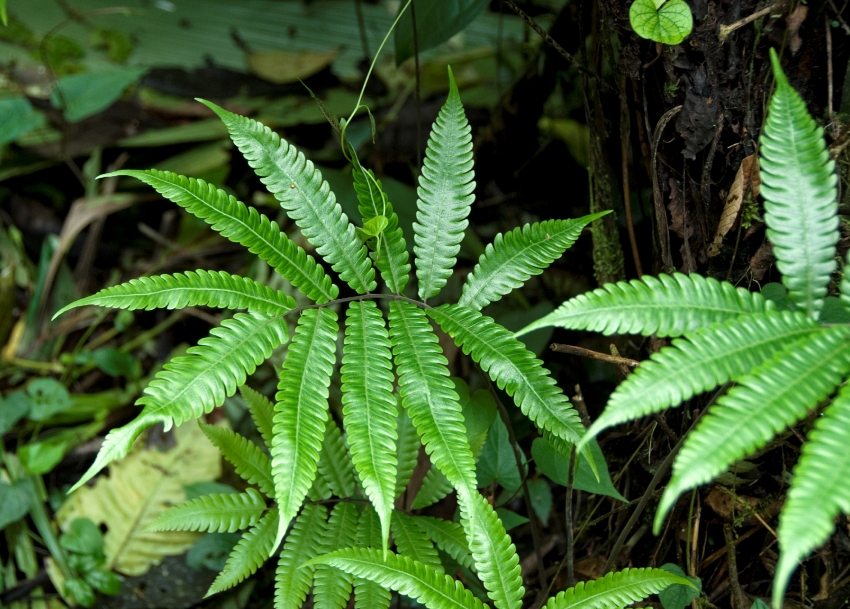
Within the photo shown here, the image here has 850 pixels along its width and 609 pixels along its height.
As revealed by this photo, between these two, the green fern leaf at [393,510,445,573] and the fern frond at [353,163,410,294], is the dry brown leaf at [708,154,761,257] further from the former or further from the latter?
the green fern leaf at [393,510,445,573]

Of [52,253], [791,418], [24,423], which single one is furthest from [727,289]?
[52,253]

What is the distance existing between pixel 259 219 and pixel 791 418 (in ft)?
2.88

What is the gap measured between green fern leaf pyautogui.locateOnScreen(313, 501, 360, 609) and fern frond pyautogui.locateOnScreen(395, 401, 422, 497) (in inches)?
5.7

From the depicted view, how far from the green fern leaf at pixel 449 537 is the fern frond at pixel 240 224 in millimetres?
562

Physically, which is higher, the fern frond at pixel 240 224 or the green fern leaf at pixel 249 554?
the fern frond at pixel 240 224

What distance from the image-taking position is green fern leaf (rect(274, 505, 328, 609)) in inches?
51.3

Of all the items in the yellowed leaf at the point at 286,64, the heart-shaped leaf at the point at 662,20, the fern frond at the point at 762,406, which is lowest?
the fern frond at the point at 762,406

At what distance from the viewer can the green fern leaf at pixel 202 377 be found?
958 millimetres

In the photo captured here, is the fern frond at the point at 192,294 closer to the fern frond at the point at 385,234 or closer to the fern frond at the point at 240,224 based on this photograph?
the fern frond at the point at 240,224

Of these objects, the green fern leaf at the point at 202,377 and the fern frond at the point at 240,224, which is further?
the fern frond at the point at 240,224

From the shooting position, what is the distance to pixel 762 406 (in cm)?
82

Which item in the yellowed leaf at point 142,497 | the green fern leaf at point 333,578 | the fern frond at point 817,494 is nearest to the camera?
the fern frond at point 817,494

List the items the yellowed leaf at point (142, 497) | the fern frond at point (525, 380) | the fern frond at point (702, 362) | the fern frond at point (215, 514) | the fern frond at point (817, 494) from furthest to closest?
the yellowed leaf at point (142, 497) < the fern frond at point (215, 514) < the fern frond at point (525, 380) < the fern frond at point (702, 362) < the fern frond at point (817, 494)

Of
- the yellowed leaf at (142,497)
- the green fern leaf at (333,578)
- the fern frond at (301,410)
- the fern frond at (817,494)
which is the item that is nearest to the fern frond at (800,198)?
the fern frond at (817,494)
